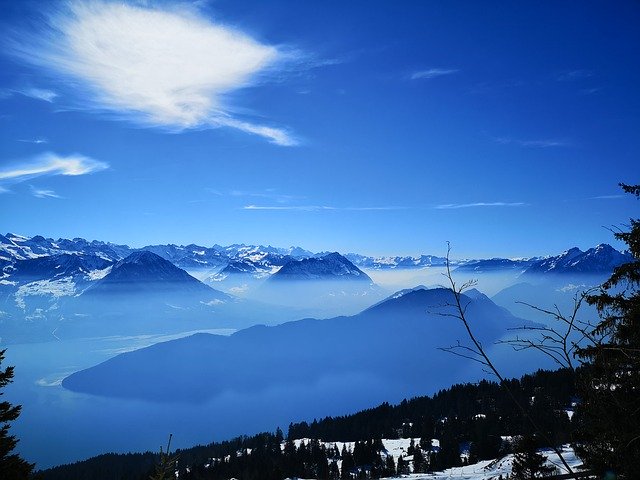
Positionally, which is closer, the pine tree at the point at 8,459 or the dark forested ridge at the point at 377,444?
the pine tree at the point at 8,459

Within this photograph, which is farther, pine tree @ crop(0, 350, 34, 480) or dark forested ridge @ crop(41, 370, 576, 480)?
dark forested ridge @ crop(41, 370, 576, 480)

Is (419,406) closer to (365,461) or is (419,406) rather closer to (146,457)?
(365,461)

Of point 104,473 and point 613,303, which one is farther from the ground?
point 613,303

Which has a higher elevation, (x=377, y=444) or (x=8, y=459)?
(x=8, y=459)

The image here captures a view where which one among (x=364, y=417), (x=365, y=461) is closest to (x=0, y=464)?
(x=365, y=461)

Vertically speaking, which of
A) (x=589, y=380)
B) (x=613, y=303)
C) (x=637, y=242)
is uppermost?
(x=637, y=242)

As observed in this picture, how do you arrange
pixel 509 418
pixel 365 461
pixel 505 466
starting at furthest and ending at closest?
pixel 509 418 < pixel 365 461 < pixel 505 466

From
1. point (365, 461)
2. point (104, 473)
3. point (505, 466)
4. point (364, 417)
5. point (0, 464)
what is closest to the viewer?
point (0, 464)

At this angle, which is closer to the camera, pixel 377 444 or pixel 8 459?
pixel 8 459
